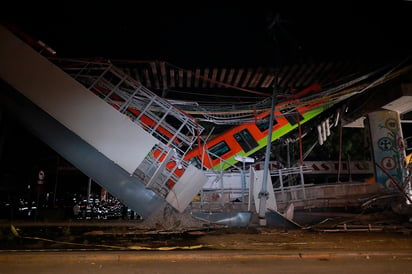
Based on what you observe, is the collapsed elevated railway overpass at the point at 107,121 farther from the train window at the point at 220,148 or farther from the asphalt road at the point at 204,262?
the asphalt road at the point at 204,262

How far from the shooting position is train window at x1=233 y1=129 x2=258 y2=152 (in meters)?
10.5

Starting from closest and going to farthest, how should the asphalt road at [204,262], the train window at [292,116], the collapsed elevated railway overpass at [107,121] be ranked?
the asphalt road at [204,262] → the collapsed elevated railway overpass at [107,121] → the train window at [292,116]

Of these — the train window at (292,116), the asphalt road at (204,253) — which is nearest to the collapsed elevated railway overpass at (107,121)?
the train window at (292,116)

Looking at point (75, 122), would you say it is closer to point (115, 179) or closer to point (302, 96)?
point (115, 179)

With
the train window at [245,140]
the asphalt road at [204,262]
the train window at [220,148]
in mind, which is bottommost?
the asphalt road at [204,262]

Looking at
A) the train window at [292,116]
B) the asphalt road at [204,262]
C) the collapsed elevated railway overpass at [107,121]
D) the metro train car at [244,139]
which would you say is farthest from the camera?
the metro train car at [244,139]

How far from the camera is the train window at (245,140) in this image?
10.5 metres

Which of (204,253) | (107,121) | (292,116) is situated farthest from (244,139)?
(204,253)

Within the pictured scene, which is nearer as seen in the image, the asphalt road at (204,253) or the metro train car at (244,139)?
the asphalt road at (204,253)

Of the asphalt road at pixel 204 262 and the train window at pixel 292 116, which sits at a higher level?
the train window at pixel 292 116

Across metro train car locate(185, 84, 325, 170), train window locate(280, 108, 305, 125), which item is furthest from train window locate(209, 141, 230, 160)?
train window locate(280, 108, 305, 125)

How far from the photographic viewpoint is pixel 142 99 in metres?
8.29

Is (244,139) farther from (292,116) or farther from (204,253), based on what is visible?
(204,253)

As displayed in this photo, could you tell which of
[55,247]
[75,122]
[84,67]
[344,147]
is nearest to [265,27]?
[84,67]
